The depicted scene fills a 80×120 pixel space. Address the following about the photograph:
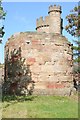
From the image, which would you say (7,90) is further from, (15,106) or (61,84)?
(15,106)

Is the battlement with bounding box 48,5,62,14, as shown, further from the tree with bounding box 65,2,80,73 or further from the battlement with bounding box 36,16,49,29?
the tree with bounding box 65,2,80,73

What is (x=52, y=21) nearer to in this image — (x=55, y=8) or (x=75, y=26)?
(x=55, y=8)

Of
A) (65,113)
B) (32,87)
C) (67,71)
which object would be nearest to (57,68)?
(67,71)

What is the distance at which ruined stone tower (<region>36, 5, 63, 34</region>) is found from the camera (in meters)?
48.3

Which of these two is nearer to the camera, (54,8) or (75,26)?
(75,26)

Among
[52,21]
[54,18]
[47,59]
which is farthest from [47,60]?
[52,21]

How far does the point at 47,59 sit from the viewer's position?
18.7 metres

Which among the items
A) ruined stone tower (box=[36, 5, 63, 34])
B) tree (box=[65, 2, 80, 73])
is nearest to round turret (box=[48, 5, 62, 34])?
ruined stone tower (box=[36, 5, 63, 34])

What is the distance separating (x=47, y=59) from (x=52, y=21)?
30.7 m

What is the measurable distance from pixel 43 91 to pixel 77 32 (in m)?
6.46

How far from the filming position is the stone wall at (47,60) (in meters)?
A: 18.5

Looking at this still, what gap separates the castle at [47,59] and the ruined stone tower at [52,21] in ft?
95.7

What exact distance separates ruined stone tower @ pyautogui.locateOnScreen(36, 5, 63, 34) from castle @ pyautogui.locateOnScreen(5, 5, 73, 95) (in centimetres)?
2916

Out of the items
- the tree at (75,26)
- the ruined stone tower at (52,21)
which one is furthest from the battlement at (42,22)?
the tree at (75,26)
